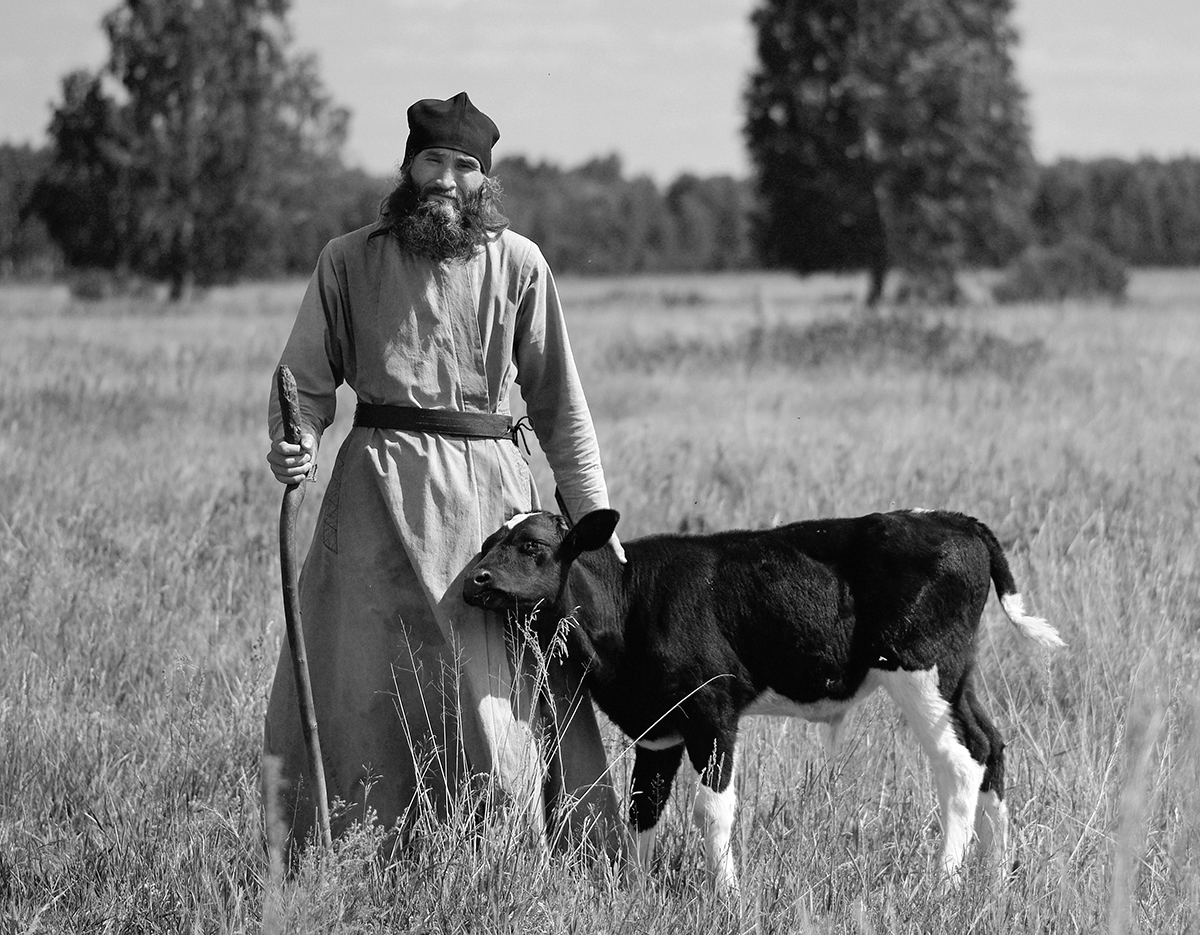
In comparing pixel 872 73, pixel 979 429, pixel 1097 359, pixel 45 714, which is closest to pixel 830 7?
pixel 872 73

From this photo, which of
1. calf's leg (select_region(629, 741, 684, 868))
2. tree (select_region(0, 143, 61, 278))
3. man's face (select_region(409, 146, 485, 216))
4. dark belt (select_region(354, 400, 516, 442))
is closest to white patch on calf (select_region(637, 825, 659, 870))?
calf's leg (select_region(629, 741, 684, 868))

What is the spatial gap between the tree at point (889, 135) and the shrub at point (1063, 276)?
3.16 meters

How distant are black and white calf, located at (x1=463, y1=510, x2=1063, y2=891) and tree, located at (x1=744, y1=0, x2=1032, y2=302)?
33484mm

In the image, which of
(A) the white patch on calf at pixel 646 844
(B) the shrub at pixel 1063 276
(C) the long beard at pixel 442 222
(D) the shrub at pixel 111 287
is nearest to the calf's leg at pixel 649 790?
(A) the white patch on calf at pixel 646 844

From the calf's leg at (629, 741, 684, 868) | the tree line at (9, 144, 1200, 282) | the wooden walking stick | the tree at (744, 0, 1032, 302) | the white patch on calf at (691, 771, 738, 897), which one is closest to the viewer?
the wooden walking stick

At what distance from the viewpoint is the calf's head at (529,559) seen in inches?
145

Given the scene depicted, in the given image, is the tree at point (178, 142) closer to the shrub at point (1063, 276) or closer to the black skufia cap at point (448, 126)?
the shrub at point (1063, 276)

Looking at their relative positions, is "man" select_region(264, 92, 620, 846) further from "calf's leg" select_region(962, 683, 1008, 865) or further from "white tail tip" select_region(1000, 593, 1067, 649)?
"white tail tip" select_region(1000, 593, 1067, 649)

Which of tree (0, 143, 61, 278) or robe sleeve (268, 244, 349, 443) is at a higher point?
tree (0, 143, 61, 278)

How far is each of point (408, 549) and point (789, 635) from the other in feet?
3.69

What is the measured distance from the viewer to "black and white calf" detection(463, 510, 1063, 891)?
391 cm

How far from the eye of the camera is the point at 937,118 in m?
37.9

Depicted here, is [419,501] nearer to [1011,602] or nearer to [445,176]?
[445,176]

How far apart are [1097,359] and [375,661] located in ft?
44.7
